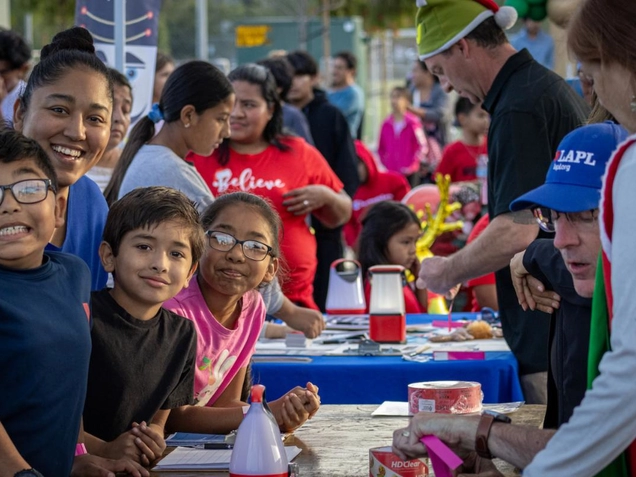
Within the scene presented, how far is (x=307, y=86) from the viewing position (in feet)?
25.7

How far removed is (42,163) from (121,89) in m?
3.03

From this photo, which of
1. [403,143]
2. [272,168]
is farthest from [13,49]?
[403,143]

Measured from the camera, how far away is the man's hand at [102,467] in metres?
2.27

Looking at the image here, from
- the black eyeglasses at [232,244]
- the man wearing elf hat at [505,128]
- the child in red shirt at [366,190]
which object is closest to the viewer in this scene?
the black eyeglasses at [232,244]

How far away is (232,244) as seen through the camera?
125 inches

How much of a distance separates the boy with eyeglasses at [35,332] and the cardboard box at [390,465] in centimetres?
64

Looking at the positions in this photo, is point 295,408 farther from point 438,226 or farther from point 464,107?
point 464,107

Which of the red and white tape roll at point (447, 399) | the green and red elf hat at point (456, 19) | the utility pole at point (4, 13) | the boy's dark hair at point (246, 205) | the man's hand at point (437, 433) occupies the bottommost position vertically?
the red and white tape roll at point (447, 399)

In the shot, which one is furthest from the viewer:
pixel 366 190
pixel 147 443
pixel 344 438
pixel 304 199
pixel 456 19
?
pixel 366 190

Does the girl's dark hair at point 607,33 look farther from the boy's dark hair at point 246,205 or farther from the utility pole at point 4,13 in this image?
the utility pole at point 4,13

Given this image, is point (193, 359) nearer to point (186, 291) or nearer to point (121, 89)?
point (186, 291)

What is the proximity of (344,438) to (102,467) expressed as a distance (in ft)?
2.15

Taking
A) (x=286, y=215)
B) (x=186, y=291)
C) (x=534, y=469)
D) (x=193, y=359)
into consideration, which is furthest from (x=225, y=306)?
(x=286, y=215)

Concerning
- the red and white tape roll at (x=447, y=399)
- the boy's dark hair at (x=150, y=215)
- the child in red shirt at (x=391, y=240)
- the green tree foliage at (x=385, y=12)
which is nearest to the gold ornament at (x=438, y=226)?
the child in red shirt at (x=391, y=240)
